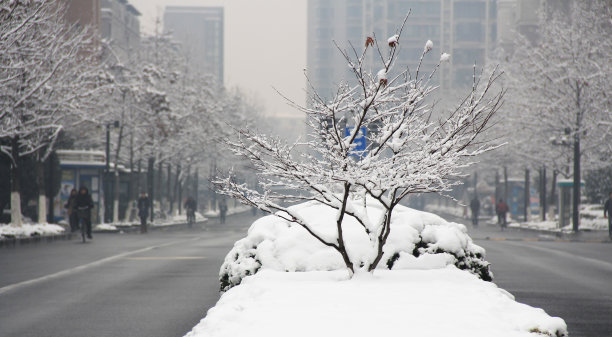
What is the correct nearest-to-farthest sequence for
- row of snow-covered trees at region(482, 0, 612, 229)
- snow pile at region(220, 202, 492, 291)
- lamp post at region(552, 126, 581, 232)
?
snow pile at region(220, 202, 492, 291), lamp post at region(552, 126, 581, 232), row of snow-covered trees at region(482, 0, 612, 229)

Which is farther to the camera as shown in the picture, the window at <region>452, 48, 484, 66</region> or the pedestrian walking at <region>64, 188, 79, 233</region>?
the window at <region>452, 48, 484, 66</region>

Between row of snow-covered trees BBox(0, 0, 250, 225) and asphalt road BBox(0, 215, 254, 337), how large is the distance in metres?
7.03

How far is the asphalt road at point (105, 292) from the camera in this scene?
9758mm

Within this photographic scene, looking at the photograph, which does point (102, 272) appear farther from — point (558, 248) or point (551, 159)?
point (551, 159)

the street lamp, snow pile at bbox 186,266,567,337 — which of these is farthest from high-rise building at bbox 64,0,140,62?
snow pile at bbox 186,266,567,337

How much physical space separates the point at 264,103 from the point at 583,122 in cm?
7871

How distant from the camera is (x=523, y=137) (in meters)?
48.8

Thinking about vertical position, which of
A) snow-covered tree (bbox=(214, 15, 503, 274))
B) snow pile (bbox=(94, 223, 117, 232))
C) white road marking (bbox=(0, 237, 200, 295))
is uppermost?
snow-covered tree (bbox=(214, 15, 503, 274))

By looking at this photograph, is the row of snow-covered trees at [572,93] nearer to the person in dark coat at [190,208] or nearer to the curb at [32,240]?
the curb at [32,240]

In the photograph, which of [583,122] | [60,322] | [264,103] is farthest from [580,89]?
[264,103]

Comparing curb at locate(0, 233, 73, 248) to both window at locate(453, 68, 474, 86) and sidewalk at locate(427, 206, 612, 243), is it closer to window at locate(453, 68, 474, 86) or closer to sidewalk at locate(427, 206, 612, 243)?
sidewalk at locate(427, 206, 612, 243)

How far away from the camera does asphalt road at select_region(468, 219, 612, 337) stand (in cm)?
1054

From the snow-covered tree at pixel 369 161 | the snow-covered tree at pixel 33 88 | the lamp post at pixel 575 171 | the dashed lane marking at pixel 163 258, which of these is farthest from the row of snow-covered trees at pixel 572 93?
the snow-covered tree at pixel 369 161

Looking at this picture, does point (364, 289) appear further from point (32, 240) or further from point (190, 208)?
point (190, 208)
